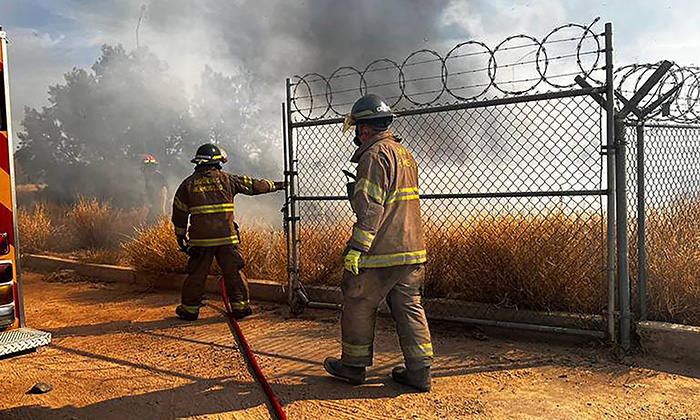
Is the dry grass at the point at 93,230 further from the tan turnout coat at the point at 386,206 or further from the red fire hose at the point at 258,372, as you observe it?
the tan turnout coat at the point at 386,206

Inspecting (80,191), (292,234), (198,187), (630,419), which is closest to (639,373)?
(630,419)

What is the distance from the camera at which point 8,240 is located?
11.2 ft

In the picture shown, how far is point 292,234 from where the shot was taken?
226 inches

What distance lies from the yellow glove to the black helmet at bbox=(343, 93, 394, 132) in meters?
0.95

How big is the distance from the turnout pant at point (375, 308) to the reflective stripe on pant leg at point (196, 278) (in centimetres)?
250

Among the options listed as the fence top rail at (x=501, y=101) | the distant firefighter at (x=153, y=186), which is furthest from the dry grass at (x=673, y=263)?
the distant firefighter at (x=153, y=186)

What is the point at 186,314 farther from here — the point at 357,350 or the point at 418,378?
the point at 418,378

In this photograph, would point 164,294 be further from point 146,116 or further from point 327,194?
point 146,116

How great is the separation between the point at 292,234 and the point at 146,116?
18.5 meters

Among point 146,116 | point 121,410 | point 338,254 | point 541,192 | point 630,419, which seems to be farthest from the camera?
point 146,116

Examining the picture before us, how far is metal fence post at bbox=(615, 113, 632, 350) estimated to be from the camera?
4.16 metres

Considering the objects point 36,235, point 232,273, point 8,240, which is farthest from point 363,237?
point 36,235

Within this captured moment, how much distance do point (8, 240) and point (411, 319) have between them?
259 centimetres

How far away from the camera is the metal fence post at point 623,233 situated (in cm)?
416
